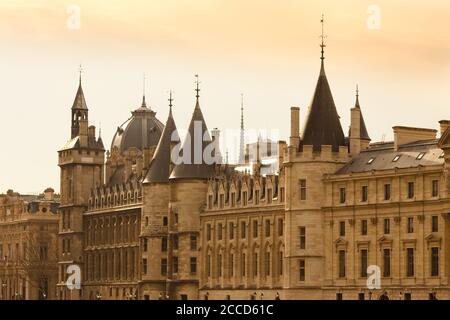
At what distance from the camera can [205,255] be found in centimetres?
15675

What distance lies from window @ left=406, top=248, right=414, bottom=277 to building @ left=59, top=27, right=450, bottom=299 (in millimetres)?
103

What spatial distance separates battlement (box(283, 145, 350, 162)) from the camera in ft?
451

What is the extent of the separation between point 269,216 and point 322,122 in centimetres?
1181

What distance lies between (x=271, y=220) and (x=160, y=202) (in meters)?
20.4

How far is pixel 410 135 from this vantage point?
134500 mm

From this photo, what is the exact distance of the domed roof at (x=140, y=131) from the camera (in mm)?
195125

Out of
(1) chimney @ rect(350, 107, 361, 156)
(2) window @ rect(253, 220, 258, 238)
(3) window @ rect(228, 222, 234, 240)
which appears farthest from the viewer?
(3) window @ rect(228, 222, 234, 240)

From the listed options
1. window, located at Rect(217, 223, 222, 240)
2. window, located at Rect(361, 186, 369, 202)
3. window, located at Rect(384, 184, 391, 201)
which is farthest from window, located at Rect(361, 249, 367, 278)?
window, located at Rect(217, 223, 222, 240)

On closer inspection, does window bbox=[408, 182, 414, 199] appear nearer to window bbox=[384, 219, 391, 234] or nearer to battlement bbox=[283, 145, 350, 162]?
window bbox=[384, 219, 391, 234]

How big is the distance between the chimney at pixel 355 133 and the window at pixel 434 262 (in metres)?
15.3

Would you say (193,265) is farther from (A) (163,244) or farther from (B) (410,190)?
(B) (410,190)

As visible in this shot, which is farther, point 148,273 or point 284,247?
point 148,273
